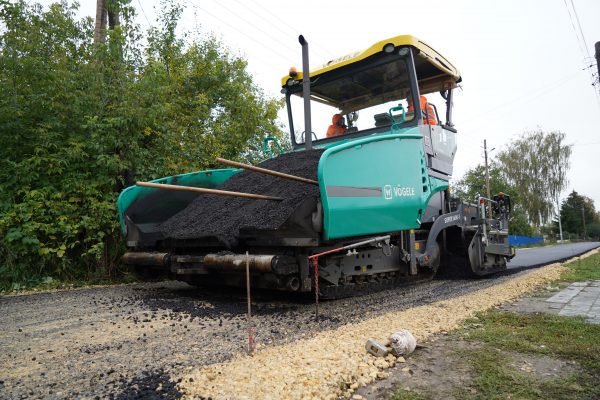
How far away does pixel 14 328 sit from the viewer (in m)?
3.82

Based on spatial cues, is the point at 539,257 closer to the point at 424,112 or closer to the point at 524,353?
the point at 424,112

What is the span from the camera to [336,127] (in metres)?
6.65

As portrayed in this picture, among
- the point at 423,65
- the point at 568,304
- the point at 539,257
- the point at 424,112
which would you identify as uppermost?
the point at 423,65

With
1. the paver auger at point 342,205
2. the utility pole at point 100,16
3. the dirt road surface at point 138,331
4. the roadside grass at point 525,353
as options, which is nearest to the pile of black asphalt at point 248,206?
the paver auger at point 342,205

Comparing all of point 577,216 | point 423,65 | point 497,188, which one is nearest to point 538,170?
point 497,188

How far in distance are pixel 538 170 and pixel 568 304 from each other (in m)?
46.3

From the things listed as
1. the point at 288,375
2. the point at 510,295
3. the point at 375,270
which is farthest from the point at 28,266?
the point at 510,295

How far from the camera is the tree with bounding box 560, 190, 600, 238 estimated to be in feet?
219

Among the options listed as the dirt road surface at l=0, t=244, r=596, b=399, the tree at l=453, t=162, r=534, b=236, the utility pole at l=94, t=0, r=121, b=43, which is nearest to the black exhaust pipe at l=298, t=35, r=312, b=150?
the dirt road surface at l=0, t=244, r=596, b=399

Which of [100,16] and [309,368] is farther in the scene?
[100,16]

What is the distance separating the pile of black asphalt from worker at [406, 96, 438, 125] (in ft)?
4.55

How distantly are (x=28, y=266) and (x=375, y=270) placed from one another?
17.1 ft

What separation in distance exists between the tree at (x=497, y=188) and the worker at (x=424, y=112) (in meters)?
35.8

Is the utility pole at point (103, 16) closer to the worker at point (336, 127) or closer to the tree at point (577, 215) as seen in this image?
the worker at point (336, 127)
